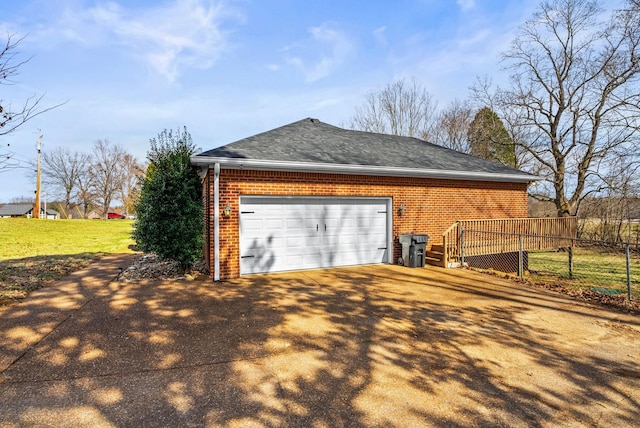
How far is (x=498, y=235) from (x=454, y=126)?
21.0 metres

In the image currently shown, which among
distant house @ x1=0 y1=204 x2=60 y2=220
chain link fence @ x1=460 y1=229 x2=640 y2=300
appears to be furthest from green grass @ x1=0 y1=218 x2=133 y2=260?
distant house @ x1=0 y1=204 x2=60 y2=220

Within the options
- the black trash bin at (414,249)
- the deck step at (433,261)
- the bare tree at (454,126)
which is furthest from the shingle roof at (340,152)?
the bare tree at (454,126)

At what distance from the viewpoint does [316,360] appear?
361 centimetres

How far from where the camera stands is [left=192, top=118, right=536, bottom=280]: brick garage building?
7.79m

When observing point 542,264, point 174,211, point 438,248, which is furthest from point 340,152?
point 542,264

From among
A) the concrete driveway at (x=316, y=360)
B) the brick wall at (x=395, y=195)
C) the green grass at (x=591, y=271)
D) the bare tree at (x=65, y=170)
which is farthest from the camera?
the bare tree at (x=65, y=170)

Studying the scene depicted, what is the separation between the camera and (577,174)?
760 inches

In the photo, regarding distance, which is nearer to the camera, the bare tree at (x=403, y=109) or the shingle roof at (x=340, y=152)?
the shingle roof at (x=340, y=152)

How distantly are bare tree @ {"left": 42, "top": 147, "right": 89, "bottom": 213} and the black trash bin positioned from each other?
5041 centimetres

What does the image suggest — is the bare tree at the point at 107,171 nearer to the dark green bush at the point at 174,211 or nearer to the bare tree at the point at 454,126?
the bare tree at the point at 454,126

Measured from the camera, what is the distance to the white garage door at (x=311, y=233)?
811cm

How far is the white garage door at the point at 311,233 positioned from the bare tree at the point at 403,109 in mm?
19424

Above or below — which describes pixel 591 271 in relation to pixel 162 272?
below

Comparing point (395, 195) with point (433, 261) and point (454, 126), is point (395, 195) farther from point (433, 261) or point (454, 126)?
point (454, 126)
